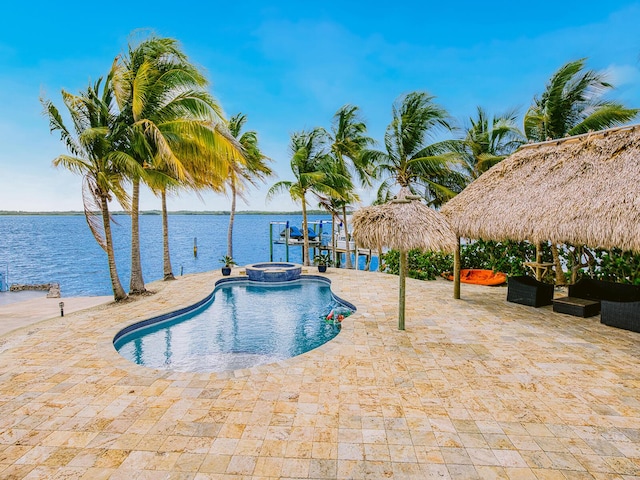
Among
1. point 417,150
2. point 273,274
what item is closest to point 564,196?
point 417,150

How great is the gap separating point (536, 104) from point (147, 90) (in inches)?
435

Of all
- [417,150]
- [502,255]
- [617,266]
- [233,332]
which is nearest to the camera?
[233,332]

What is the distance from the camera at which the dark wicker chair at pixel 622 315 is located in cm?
594

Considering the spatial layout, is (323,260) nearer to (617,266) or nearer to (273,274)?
(273,274)

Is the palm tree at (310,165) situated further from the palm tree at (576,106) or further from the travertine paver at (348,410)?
the travertine paver at (348,410)

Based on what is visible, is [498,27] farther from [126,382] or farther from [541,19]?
[126,382]

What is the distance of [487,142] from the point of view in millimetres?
13367

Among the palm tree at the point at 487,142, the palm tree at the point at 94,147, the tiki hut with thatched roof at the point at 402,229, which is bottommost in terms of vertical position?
the tiki hut with thatched roof at the point at 402,229

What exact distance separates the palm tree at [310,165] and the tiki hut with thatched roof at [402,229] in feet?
26.7

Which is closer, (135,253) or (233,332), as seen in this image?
(233,332)

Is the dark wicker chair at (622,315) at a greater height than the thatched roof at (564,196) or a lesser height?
lesser

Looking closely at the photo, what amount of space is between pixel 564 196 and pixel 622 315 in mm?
2344

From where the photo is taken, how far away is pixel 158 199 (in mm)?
11461

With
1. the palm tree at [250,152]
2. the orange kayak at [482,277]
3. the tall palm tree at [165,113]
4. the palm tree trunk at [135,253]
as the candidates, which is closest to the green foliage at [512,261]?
the orange kayak at [482,277]
